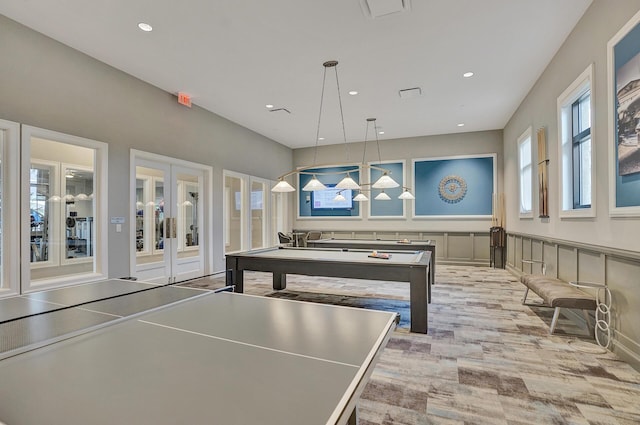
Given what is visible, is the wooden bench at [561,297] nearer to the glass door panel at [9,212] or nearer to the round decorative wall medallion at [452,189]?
the round decorative wall medallion at [452,189]

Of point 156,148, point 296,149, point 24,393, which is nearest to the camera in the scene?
point 24,393

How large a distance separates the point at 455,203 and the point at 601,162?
539 centimetres

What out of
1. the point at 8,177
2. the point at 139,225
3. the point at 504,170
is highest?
the point at 504,170

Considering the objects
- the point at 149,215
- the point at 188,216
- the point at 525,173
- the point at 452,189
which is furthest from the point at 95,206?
the point at 452,189

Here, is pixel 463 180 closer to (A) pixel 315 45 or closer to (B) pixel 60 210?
(A) pixel 315 45

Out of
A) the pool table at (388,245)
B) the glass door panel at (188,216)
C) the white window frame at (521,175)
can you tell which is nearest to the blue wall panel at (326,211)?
the pool table at (388,245)

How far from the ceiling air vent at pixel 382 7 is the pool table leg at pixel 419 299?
273cm

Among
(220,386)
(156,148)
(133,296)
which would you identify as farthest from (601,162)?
(156,148)

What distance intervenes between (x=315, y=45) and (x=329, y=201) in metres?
5.89

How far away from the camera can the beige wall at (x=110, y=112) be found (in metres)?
3.67

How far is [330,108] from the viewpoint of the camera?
646cm

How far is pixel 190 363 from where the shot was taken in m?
1.09

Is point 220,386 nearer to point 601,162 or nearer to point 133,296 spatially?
point 133,296

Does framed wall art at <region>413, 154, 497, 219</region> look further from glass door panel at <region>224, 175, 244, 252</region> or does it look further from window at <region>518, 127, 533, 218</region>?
glass door panel at <region>224, 175, 244, 252</region>
